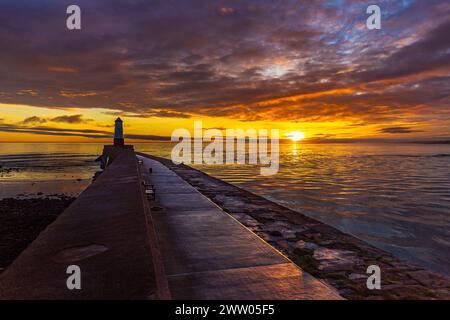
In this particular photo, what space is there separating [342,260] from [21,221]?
1241 centimetres

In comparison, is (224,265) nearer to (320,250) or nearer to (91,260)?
(91,260)

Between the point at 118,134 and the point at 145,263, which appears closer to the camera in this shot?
the point at 145,263

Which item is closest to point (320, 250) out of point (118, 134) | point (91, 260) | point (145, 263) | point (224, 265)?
point (224, 265)

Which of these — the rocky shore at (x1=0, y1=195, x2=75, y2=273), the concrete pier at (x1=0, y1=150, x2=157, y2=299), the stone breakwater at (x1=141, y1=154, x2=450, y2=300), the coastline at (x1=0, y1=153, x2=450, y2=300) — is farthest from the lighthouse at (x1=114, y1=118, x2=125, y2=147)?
the concrete pier at (x1=0, y1=150, x2=157, y2=299)

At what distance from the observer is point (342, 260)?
638 cm

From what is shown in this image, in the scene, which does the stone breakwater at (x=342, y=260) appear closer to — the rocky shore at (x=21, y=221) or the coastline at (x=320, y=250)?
the coastline at (x=320, y=250)

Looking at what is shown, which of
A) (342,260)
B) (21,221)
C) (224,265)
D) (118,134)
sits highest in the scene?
(118,134)

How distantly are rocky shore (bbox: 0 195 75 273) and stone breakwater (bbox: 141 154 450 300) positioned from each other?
684cm

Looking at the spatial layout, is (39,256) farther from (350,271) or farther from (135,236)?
(350,271)

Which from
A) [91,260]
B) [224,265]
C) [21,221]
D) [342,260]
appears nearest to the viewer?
[91,260]

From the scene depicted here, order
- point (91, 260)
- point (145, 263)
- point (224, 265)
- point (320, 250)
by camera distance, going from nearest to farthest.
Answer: point (145, 263) → point (91, 260) → point (224, 265) → point (320, 250)

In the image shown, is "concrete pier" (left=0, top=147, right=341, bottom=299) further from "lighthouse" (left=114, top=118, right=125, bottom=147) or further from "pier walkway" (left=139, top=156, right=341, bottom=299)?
"lighthouse" (left=114, top=118, right=125, bottom=147)

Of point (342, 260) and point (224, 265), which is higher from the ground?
point (224, 265)
